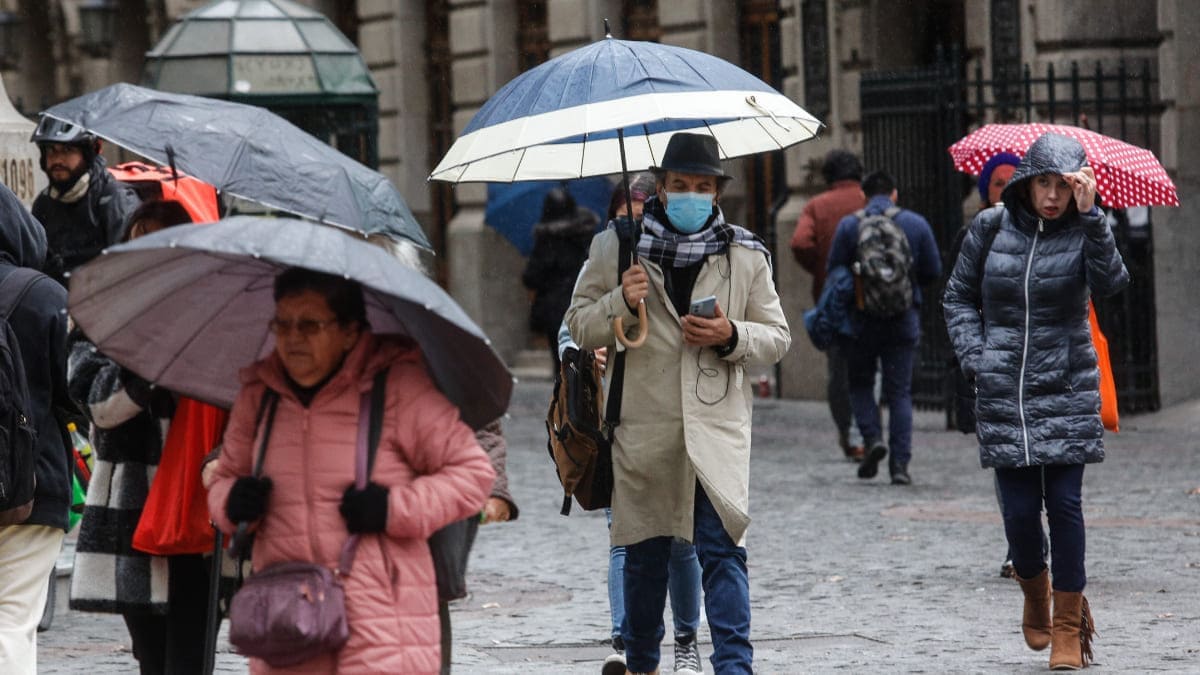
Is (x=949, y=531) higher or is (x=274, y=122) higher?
(x=274, y=122)

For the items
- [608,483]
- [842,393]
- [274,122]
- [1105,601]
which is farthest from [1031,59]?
[274,122]

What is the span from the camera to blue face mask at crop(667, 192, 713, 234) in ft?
22.0

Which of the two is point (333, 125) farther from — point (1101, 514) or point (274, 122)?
point (274, 122)

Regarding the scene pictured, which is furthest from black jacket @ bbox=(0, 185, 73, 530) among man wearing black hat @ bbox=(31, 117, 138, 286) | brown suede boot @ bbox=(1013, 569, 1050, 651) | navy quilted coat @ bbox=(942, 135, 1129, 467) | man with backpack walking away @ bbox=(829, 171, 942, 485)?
man with backpack walking away @ bbox=(829, 171, 942, 485)

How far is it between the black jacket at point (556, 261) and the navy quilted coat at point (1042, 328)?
8300mm

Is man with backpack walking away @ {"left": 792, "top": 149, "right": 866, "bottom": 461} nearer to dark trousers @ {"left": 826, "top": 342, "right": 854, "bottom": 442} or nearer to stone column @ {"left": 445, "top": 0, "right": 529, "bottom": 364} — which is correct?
dark trousers @ {"left": 826, "top": 342, "right": 854, "bottom": 442}

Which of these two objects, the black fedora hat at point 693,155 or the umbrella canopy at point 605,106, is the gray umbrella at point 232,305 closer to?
the umbrella canopy at point 605,106

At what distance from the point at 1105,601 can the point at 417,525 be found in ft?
15.9

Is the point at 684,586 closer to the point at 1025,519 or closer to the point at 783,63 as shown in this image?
the point at 1025,519

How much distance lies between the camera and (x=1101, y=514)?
11.5 meters

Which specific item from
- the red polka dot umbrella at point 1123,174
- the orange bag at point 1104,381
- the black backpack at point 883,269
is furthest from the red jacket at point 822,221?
the orange bag at point 1104,381

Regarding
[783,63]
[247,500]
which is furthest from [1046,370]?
[783,63]

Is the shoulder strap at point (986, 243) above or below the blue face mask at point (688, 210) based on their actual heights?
below

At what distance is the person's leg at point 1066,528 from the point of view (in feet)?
24.9
